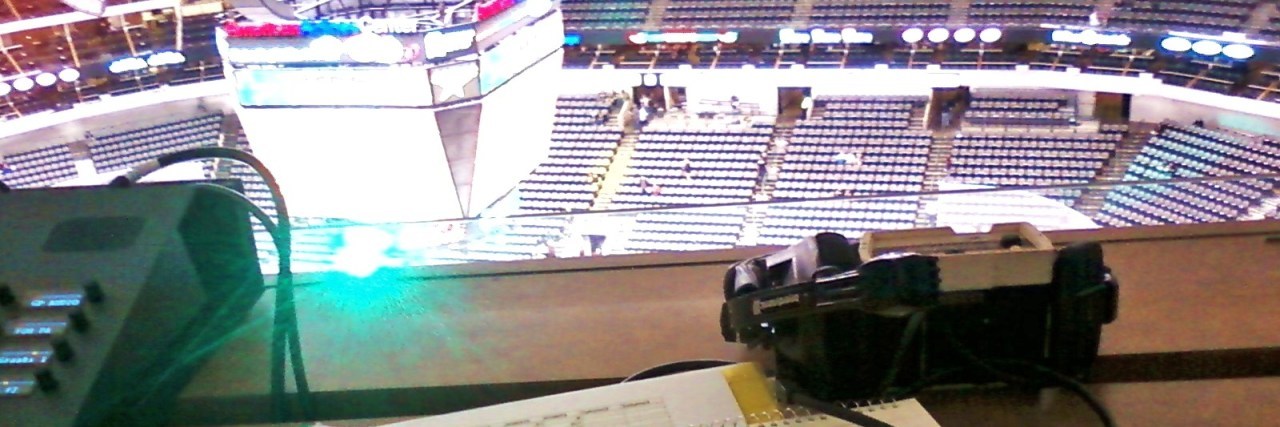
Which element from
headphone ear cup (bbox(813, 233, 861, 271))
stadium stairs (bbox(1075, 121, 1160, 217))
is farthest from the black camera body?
stadium stairs (bbox(1075, 121, 1160, 217))

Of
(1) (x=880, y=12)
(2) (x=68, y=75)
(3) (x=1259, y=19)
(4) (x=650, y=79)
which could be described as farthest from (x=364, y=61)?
(3) (x=1259, y=19)

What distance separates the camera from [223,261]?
2.39ft

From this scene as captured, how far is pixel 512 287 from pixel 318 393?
21 cm

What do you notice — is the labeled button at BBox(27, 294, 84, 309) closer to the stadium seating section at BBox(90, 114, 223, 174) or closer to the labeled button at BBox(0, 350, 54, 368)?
the labeled button at BBox(0, 350, 54, 368)

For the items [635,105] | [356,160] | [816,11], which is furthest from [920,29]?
[356,160]

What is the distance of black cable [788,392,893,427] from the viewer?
559 millimetres

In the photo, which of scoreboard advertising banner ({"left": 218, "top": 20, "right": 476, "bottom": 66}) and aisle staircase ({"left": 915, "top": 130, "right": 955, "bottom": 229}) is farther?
aisle staircase ({"left": 915, "top": 130, "right": 955, "bottom": 229})

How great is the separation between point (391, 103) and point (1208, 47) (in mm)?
7087

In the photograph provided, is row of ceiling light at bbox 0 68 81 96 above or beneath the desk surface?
beneath

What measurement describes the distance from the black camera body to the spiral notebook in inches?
0.7

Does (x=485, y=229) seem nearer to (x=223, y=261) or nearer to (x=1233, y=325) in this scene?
(x=223, y=261)

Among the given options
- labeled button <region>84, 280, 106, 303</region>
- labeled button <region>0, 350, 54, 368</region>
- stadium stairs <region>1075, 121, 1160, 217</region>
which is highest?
labeled button <region>84, 280, 106, 303</region>

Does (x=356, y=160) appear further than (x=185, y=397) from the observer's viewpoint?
Yes

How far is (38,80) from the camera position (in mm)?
10547
